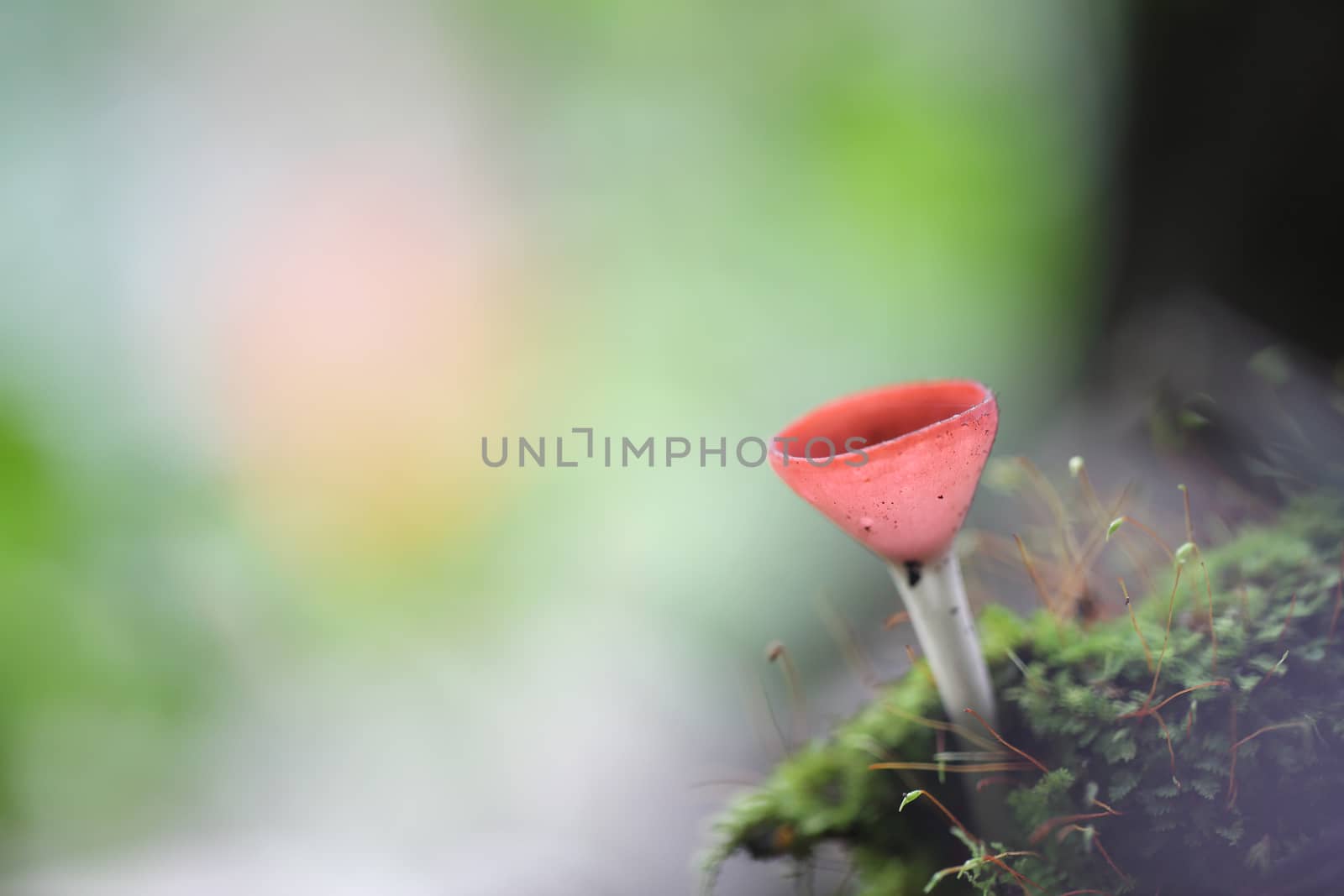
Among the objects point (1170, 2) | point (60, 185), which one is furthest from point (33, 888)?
point (1170, 2)

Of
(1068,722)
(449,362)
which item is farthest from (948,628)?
(449,362)

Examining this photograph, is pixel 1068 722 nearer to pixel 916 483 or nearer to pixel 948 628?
pixel 948 628

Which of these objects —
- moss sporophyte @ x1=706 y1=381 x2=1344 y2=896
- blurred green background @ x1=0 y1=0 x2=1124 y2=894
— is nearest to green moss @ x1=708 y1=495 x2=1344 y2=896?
moss sporophyte @ x1=706 y1=381 x2=1344 y2=896

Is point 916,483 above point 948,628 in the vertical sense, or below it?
above

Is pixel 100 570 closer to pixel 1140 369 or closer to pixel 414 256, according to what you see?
→ pixel 414 256

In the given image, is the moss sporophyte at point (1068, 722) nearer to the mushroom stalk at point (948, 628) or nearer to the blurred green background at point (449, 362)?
the mushroom stalk at point (948, 628)

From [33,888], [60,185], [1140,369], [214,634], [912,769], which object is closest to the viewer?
[912,769]

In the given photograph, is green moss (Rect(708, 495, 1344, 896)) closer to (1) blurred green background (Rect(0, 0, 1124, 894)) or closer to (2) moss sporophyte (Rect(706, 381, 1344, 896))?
(2) moss sporophyte (Rect(706, 381, 1344, 896))
